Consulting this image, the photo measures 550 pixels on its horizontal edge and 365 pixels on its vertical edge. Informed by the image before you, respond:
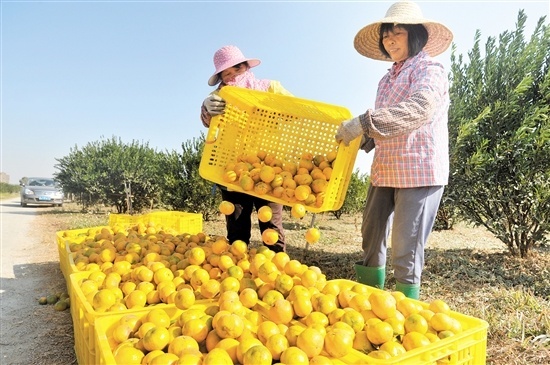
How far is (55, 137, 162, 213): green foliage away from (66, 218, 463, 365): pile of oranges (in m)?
13.3

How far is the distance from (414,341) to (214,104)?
2.23 m

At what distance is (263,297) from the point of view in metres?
2.21

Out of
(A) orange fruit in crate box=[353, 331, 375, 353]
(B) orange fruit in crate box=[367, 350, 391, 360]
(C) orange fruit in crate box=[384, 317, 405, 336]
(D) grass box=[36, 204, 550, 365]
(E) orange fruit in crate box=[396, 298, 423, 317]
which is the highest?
(E) orange fruit in crate box=[396, 298, 423, 317]

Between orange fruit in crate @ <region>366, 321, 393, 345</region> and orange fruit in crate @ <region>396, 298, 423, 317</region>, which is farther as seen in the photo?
orange fruit in crate @ <region>396, 298, 423, 317</region>

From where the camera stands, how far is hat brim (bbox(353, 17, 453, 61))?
2.66 meters

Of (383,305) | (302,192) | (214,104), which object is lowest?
(383,305)

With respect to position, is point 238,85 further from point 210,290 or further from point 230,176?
point 210,290

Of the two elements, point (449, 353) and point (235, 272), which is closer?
point (449, 353)

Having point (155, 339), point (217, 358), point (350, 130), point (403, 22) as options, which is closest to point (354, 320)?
point (217, 358)

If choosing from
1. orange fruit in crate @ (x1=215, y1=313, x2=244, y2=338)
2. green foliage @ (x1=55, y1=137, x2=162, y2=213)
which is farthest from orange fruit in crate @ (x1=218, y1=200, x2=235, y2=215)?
green foliage @ (x1=55, y1=137, x2=162, y2=213)

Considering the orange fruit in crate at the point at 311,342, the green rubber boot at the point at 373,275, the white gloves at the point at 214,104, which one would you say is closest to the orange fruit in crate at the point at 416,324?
the orange fruit in crate at the point at 311,342

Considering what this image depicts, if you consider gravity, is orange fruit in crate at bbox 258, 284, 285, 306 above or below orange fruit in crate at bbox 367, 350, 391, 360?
above

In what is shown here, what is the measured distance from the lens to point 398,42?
2791 mm

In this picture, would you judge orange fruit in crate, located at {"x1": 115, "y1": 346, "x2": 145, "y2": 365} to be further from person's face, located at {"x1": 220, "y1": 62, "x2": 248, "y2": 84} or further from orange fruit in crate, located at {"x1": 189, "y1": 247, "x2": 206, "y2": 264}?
person's face, located at {"x1": 220, "y1": 62, "x2": 248, "y2": 84}
